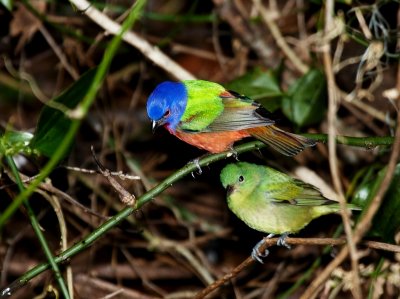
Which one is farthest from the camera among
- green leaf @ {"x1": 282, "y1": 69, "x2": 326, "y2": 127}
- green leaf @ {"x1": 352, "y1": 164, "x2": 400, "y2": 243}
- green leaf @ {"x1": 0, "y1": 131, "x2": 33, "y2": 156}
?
green leaf @ {"x1": 282, "y1": 69, "x2": 326, "y2": 127}

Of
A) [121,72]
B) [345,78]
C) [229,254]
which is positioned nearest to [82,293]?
→ [229,254]

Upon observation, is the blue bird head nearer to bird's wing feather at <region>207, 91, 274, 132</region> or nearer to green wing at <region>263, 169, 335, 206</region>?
bird's wing feather at <region>207, 91, 274, 132</region>

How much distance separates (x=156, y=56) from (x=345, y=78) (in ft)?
6.69

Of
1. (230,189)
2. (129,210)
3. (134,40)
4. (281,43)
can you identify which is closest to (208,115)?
(230,189)

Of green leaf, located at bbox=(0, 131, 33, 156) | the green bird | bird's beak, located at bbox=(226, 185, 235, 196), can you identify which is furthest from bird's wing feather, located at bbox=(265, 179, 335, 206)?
green leaf, located at bbox=(0, 131, 33, 156)

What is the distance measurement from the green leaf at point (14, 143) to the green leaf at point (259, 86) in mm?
1500

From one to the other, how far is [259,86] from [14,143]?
6.07ft

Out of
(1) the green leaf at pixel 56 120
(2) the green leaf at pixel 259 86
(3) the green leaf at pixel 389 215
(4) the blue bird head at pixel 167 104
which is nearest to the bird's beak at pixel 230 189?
(4) the blue bird head at pixel 167 104

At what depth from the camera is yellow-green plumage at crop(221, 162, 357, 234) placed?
3857mm

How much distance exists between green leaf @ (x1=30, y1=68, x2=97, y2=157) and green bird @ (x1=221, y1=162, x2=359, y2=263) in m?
1.06

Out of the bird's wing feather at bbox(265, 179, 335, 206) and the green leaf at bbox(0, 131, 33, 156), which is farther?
the bird's wing feather at bbox(265, 179, 335, 206)

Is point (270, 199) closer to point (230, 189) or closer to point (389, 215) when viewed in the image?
point (230, 189)

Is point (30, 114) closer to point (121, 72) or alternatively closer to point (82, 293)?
point (121, 72)

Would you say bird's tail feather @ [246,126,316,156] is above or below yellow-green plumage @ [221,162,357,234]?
above
